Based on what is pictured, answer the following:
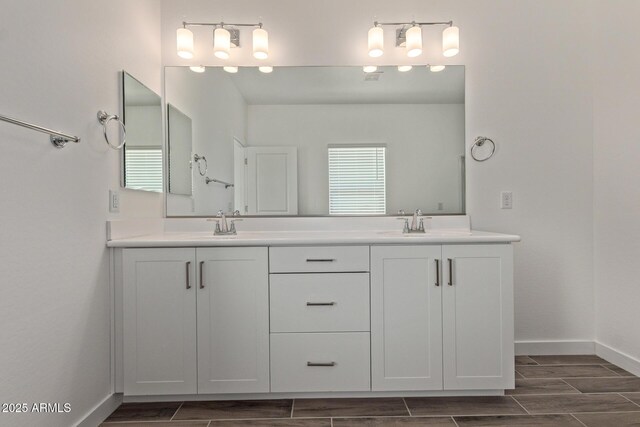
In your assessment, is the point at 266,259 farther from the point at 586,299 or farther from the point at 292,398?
the point at 586,299

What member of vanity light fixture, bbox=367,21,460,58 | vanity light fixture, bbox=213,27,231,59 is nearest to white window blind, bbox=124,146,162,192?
vanity light fixture, bbox=213,27,231,59

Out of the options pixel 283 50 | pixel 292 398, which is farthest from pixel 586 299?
pixel 283 50

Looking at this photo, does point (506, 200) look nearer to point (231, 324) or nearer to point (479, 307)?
point (479, 307)

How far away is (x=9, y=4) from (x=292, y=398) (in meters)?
1.91

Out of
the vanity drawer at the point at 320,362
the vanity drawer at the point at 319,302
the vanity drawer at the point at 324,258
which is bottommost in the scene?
the vanity drawer at the point at 320,362

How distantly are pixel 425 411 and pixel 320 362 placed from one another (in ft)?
1.76

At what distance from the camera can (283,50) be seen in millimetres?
2396

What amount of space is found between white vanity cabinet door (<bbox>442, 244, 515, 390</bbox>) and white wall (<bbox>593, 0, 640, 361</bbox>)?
91 centimetres

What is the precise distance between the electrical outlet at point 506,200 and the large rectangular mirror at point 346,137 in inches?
9.9

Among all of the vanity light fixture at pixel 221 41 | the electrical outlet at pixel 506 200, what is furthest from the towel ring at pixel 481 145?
the vanity light fixture at pixel 221 41

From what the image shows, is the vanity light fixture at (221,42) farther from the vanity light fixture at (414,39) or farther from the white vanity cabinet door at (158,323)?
the white vanity cabinet door at (158,323)

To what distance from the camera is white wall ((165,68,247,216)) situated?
237 cm

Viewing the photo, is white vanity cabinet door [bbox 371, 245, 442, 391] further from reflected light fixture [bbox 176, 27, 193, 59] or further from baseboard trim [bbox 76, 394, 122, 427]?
reflected light fixture [bbox 176, 27, 193, 59]

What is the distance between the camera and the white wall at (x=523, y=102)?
2377 mm
